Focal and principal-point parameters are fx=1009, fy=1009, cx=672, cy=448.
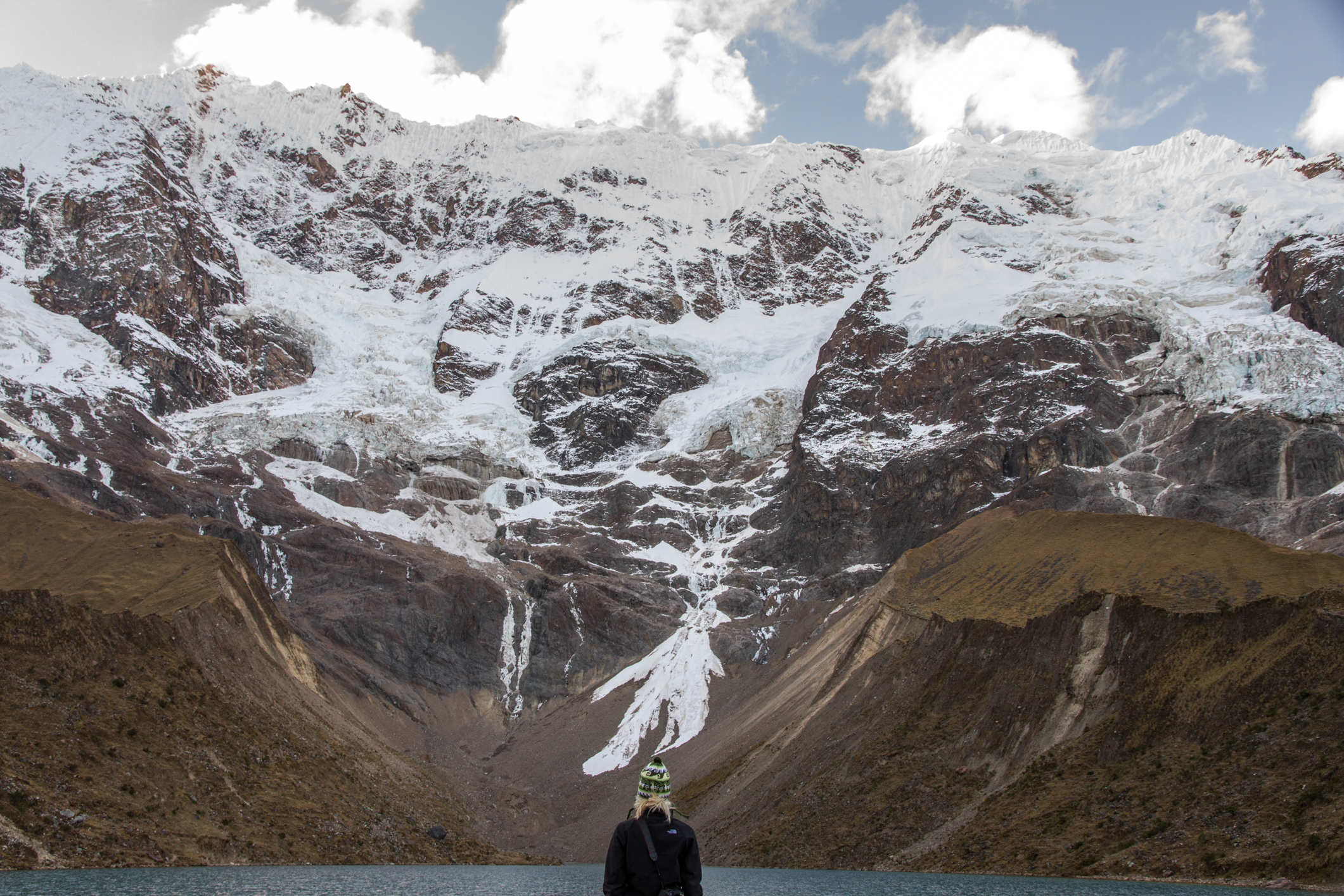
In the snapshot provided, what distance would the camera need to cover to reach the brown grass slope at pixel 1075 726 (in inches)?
1533

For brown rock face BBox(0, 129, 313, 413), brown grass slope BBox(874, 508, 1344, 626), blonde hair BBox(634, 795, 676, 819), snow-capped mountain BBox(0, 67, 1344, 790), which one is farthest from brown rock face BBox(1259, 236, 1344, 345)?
brown rock face BBox(0, 129, 313, 413)

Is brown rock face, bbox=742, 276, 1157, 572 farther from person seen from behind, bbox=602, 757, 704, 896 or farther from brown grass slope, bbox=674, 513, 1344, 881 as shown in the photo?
person seen from behind, bbox=602, 757, 704, 896

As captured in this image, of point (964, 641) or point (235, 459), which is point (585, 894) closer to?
point (964, 641)

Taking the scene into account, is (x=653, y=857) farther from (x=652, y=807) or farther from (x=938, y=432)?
(x=938, y=432)

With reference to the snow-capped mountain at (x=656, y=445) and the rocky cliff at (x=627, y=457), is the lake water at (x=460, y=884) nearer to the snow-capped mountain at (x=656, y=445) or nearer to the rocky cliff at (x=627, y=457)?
the rocky cliff at (x=627, y=457)

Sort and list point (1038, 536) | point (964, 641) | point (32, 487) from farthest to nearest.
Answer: point (32, 487), point (1038, 536), point (964, 641)

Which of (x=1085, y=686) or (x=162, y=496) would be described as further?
(x=162, y=496)

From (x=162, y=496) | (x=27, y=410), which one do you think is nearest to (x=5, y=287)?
(x=27, y=410)

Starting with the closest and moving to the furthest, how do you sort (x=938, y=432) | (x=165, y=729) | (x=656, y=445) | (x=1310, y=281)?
(x=165, y=729) < (x=1310, y=281) < (x=938, y=432) < (x=656, y=445)

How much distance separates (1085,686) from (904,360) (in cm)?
12093

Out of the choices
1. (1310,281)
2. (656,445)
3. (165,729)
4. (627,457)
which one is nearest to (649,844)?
(165,729)

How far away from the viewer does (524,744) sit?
11206 centimetres

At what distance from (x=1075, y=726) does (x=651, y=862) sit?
153 feet

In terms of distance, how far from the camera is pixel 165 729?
5194 cm
